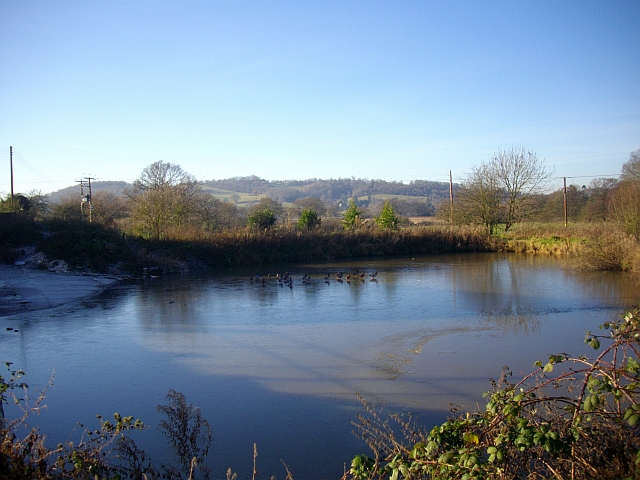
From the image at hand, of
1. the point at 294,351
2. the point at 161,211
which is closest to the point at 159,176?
the point at 161,211

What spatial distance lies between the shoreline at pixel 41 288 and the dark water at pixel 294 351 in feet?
3.12

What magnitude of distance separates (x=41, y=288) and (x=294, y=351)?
9719 mm

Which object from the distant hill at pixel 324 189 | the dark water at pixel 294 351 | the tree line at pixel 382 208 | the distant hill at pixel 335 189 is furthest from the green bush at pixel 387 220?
the distant hill at pixel 335 189

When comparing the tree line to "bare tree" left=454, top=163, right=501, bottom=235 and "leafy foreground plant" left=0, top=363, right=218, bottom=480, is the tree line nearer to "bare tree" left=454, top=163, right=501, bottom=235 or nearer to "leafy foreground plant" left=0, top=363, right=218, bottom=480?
"bare tree" left=454, top=163, right=501, bottom=235

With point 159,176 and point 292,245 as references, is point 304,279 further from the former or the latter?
point 159,176

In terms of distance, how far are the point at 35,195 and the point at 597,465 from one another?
98.1 ft

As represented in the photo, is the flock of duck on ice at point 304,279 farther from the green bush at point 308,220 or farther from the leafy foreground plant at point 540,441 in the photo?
the leafy foreground plant at point 540,441

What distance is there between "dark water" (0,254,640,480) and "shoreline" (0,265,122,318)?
0.95 metres

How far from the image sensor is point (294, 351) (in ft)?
27.3

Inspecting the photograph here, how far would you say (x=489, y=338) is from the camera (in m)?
8.77

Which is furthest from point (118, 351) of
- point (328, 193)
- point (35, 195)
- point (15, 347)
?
point (328, 193)

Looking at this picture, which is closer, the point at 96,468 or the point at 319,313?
the point at 96,468

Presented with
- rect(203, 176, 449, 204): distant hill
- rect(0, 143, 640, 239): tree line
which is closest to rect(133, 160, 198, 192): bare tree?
rect(0, 143, 640, 239): tree line

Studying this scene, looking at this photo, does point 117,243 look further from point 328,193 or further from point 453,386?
point 328,193
